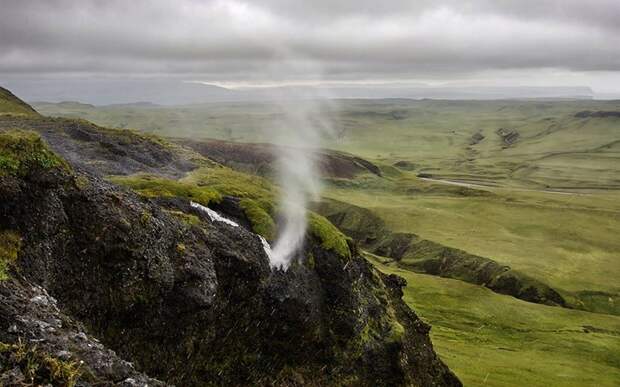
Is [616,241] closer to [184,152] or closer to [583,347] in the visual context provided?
[583,347]

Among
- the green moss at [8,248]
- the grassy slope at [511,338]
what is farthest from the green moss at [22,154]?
the grassy slope at [511,338]

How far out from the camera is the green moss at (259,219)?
1833 inches

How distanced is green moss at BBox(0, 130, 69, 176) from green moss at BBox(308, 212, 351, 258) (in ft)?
87.0

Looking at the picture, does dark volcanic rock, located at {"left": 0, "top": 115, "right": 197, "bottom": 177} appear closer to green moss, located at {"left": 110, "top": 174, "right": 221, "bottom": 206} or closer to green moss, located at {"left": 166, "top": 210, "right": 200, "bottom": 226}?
green moss, located at {"left": 110, "top": 174, "right": 221, "bottom": 206}

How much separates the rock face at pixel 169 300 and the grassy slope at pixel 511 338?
3510 cm

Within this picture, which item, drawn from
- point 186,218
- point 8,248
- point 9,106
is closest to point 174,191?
point 186,218

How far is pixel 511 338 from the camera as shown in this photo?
3935 inches

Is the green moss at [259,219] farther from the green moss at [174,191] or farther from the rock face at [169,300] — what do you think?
the rock face at [169,300]

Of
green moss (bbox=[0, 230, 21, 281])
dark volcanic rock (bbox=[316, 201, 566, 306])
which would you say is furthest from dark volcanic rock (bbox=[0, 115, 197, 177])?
dark volcanic rock (bbox=[316, 201, 566, 306])

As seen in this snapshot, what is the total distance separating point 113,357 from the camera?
21234mm

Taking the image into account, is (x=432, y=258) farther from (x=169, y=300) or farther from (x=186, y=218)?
(x=169, y=300)

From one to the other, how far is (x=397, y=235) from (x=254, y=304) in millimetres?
131715

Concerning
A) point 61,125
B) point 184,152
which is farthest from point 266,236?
point 61,125

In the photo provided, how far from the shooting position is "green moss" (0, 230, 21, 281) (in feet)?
74.7
